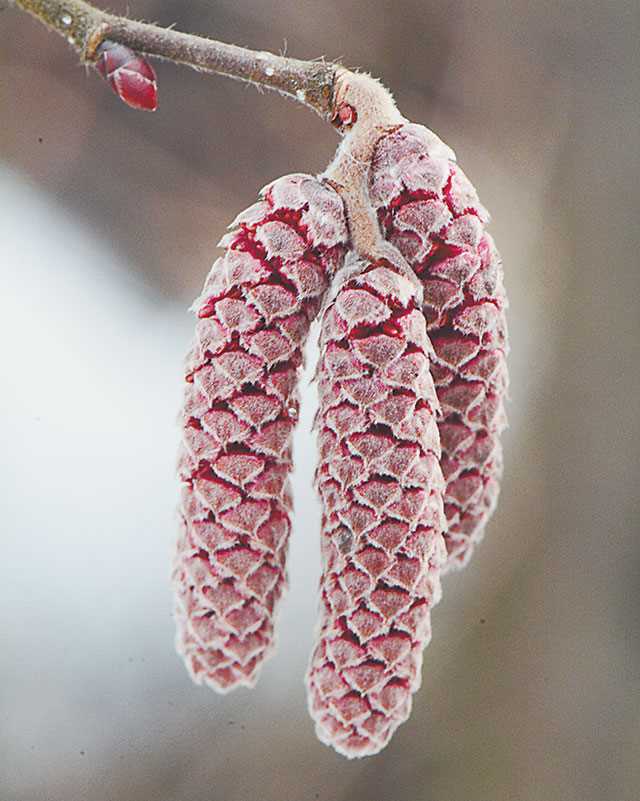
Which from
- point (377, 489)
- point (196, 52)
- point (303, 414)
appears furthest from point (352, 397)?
point (303, 414)

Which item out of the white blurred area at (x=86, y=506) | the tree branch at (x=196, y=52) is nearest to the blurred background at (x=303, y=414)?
the white blurred area at (x=86, y=506)

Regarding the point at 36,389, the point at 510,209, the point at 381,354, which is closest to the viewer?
the point at 381,354

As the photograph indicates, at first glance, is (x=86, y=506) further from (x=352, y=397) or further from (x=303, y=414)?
(x=352, y=397)

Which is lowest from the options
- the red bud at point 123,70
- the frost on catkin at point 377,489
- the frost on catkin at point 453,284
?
the frost on catkin at point 377,489

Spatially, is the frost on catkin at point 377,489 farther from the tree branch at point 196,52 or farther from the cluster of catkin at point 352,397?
the tree branch at point 196,52

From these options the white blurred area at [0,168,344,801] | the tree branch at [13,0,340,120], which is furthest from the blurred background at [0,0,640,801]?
the tree branch at [13,0,340,120]

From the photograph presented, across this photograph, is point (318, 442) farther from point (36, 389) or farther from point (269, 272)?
point (36, 389)

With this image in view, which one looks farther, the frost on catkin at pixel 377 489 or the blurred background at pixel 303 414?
the blurred background at pixel 303 414

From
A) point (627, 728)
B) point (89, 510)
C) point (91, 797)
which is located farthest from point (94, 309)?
point (627, 728)
